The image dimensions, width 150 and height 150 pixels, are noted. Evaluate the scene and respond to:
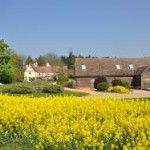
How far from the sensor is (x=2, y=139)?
35.8 feet

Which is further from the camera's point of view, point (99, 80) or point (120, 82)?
point (120, 82)

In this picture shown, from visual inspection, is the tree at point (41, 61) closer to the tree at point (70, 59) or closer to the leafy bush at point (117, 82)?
the tree at point (70, 59)

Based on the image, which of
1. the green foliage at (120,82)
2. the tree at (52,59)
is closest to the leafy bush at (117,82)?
the green foliage at (120,82)

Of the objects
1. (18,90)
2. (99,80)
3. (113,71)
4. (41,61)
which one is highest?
(41,61)

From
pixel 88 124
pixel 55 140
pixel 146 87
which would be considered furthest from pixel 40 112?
pixel 146 87

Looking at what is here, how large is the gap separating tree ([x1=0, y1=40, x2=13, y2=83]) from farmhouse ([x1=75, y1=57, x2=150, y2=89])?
47.2 ft

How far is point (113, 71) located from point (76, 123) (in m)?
51.4

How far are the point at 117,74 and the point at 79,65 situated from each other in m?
5.12

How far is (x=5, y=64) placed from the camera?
7131 centimetres

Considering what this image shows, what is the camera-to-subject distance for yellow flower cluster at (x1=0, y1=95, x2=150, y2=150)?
8297 mm

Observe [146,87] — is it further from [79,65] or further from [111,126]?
[111,126]

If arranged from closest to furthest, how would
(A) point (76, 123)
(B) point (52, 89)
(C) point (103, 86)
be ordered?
(A) point (76, 123), (B) point (52, 89), (C) point (103, 86)

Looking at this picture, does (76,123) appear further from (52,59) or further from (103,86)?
(52,59)

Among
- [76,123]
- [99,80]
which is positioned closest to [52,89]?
[99,80]
